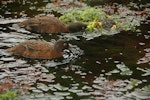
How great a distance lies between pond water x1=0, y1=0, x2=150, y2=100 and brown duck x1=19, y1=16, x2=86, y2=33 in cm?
35

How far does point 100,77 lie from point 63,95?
6.70ft

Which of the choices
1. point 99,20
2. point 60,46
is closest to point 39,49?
point 60,46

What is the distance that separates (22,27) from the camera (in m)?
21.0

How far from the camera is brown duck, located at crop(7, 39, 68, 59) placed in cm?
1706

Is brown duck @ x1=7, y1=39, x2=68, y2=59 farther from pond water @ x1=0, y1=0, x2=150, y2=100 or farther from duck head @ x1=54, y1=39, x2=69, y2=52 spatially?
pond water @ x1=0, y1=0, x2=150, y2=100

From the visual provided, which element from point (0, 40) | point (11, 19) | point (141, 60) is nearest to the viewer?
point (141, 60)

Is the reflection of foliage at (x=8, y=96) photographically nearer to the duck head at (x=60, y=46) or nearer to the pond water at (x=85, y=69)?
the pond water at (x=85, y=69)

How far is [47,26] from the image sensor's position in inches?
811

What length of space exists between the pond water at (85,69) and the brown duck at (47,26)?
0.35 m

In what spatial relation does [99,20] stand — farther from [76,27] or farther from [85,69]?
[85,69]

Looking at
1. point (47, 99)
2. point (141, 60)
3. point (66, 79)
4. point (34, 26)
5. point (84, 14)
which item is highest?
point (84, 14)

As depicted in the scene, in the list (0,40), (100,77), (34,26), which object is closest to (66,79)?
(100,77)

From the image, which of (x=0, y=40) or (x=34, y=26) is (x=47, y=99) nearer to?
(x=0, y=40)

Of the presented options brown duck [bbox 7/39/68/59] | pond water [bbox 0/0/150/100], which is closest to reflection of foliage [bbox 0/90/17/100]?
pond water [bbox 0/0/150/100]
